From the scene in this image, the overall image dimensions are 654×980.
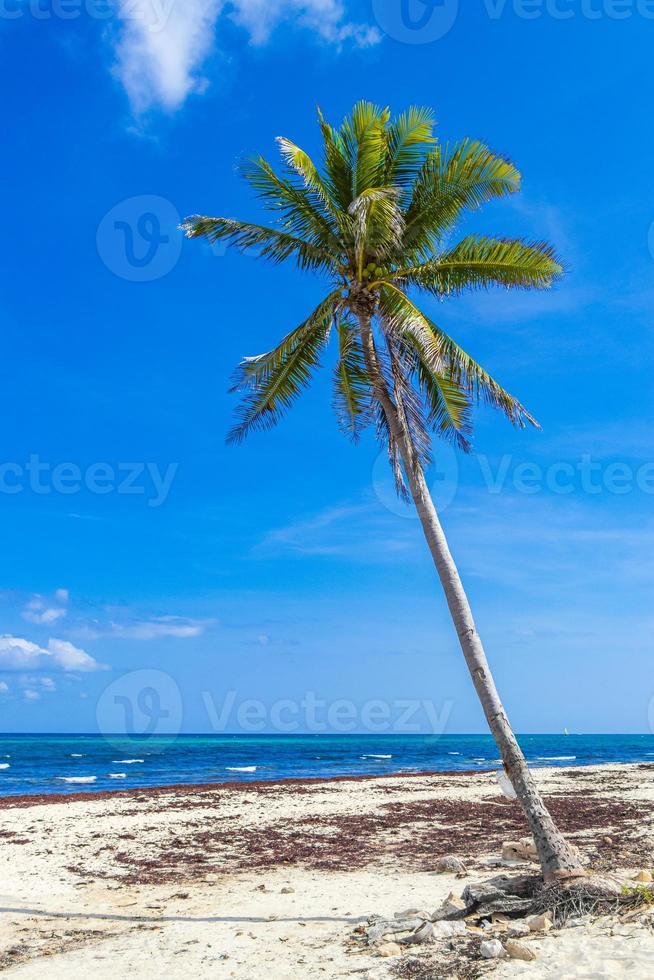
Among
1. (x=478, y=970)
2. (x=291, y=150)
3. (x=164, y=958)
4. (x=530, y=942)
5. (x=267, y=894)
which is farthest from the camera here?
(x=291, y=150)

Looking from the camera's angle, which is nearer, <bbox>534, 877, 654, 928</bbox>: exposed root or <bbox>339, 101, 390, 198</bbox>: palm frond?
<bbox>534, 877, 654, 928</bbox>: exposed root

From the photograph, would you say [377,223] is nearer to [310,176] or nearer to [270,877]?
[310,176]

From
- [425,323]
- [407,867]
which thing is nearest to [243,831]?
[407,867]

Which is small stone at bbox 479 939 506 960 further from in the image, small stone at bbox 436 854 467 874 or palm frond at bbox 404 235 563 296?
palm frond at bbox 404 235 563 296

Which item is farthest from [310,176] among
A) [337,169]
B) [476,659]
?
[476,659]

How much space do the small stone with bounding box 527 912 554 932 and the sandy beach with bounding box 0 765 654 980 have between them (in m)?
0.16

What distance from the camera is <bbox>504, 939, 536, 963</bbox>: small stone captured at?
252 inches

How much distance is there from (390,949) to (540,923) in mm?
1662

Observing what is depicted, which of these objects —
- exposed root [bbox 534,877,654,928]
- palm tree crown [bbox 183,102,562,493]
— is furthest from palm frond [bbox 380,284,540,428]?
exposed root [bbox 534,877,654,928]

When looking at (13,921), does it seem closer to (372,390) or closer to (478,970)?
(478,970)

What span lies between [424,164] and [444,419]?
14.5 feet

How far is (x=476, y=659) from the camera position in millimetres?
9992

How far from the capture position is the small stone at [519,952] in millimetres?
6398

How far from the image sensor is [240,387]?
12977mm
